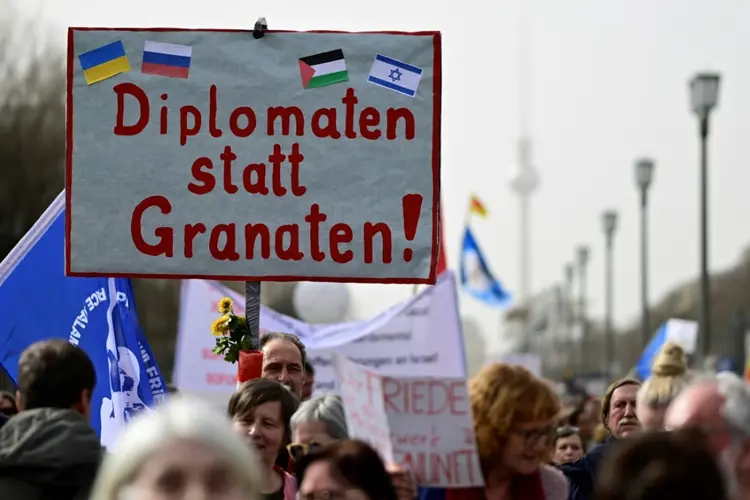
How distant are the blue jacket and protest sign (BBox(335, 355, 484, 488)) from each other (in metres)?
1.87

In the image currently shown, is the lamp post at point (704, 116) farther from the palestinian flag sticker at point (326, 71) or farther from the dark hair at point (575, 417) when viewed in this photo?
the palestinian flag sticker at point (326, 71)

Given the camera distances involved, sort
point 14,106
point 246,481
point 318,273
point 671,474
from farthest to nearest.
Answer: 1. point 14,106
2. point 318,273
3. point 246,481
4. point 671,474

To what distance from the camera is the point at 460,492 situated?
5.71 meters

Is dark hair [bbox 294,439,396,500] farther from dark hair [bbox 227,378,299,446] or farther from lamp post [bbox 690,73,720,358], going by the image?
lamp post [bbox 690,73,720,358]

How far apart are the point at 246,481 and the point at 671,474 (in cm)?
94

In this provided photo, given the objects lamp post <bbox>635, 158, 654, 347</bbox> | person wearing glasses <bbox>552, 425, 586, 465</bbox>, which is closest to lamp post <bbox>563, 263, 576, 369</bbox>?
lamp post <bbox>635, 158, 654, 347</bbox>

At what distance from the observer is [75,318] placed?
9.65 meters

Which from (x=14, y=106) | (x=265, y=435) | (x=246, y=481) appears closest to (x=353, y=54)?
(x=265, y=435)

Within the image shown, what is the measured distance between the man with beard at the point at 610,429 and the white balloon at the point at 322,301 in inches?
534

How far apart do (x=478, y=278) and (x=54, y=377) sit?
22881mm

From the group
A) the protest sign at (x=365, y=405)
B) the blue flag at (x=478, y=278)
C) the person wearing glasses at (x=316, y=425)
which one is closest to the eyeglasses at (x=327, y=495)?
the protest sign at (x=365, y=405)

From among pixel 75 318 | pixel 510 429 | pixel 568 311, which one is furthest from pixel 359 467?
pixel 568 311

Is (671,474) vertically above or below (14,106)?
below

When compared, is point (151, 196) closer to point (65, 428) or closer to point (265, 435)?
point (265, 435)
